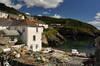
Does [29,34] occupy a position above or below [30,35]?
above

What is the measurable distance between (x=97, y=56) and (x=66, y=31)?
136 metres

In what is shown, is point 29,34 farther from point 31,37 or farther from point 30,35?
point 31,37

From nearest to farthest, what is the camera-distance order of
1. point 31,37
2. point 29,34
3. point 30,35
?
point 29,34
point 30,35
point 31,37

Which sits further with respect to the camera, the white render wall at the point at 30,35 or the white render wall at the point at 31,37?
the white render wall at the point at 31,37

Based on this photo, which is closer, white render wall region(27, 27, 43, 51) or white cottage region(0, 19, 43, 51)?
white cottage region(0, 19, 43, 51)

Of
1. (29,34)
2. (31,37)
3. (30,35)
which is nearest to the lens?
(29,34)

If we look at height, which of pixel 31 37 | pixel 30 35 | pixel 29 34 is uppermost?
pixel 29 34

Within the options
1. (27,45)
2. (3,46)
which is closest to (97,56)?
(3,46)

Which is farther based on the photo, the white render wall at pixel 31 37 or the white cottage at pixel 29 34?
the white render wall at pixel 31 37

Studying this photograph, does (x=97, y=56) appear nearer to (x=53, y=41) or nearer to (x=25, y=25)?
(x=25, y=25)

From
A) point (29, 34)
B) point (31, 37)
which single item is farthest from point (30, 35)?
point (31, 37)

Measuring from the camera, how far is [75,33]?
142m

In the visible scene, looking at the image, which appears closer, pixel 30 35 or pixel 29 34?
pixel 29 34

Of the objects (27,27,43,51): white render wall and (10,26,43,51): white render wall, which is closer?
Answer: (10,26,43,51): white render wall
